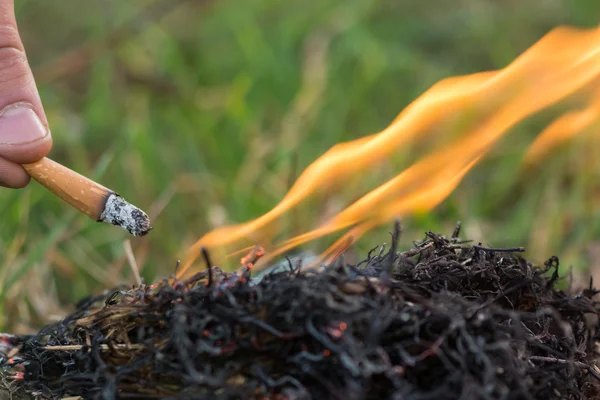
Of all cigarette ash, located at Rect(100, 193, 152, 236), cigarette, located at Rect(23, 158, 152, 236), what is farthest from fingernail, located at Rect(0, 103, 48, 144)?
cigarette ash, located at Rect(100, 193, 152, 236)

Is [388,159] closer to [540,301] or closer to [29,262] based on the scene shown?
[29,262]

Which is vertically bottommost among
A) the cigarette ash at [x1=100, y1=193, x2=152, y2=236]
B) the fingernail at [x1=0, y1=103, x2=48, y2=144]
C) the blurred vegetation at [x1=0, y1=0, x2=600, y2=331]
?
the blurred vegetation at [x1=0, y1=0, x2=600, y2=331]

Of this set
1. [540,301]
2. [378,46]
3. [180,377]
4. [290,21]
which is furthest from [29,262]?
[290,21]

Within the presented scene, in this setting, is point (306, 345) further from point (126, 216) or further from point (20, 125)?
point (20, 125)

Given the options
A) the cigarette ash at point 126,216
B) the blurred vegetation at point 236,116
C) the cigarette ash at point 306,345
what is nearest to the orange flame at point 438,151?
the cigarette ash at point 126,216

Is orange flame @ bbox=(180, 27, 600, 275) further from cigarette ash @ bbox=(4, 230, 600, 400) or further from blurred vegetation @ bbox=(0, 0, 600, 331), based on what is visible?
blurred vegetation @ bbox=(0, 0, 600, 331)

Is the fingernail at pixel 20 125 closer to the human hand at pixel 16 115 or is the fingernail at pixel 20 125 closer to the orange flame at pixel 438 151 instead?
the human hand at pixel 16 115
